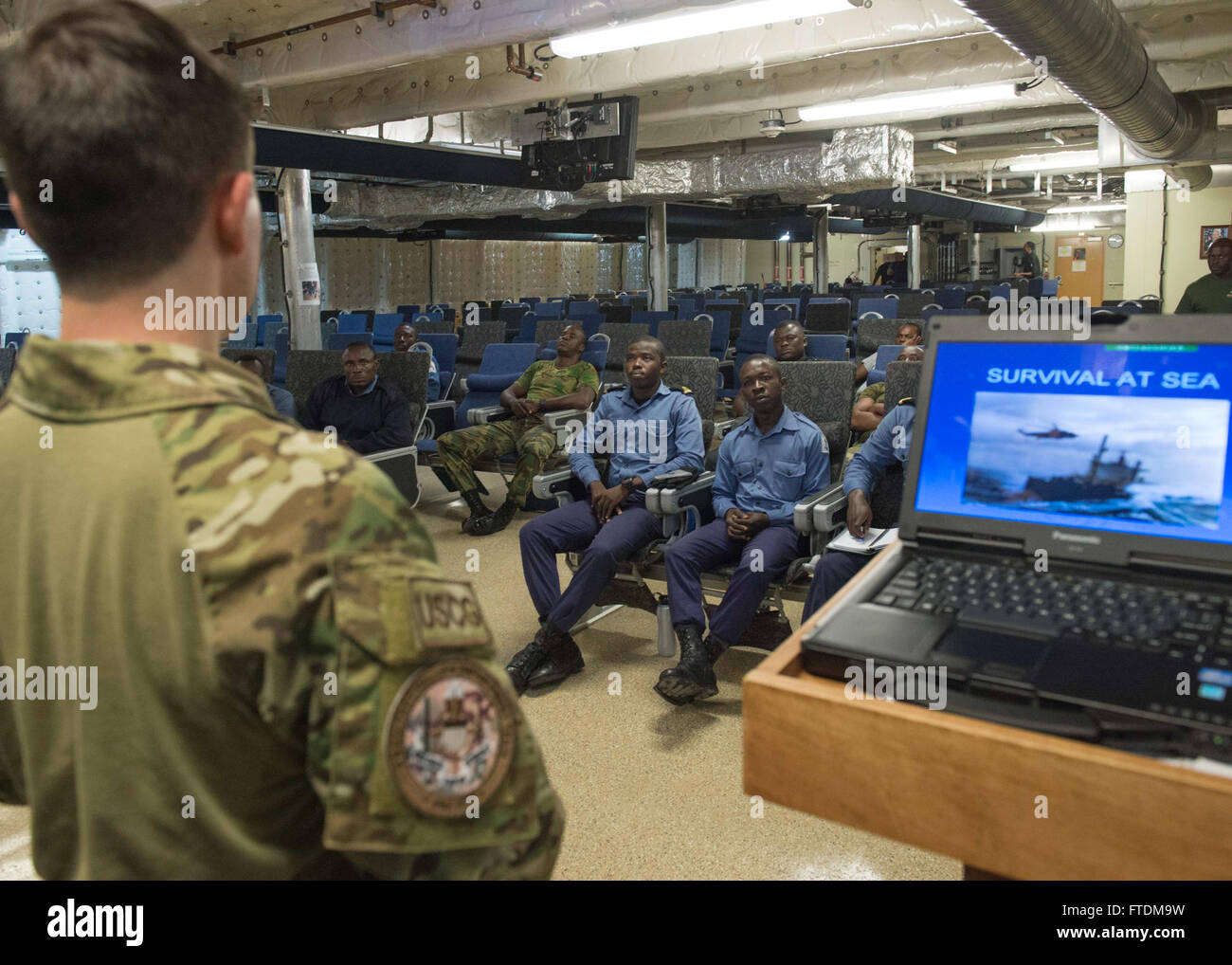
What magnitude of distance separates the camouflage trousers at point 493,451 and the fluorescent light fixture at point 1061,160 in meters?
11.4

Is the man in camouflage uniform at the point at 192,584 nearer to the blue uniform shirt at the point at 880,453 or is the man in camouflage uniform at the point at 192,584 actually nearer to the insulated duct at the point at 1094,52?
the blue uniform shirt at the point at 880,453

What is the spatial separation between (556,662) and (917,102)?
7.08 m

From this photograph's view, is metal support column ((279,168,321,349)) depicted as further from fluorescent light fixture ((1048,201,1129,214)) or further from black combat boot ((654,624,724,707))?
fluorescent light fixture ((1048,201,1129,214))

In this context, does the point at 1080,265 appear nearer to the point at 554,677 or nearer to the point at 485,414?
the point at 485,414

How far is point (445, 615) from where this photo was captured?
1.74ft

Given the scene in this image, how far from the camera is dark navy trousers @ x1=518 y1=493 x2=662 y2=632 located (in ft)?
9.96

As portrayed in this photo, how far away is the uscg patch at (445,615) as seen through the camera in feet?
1.70

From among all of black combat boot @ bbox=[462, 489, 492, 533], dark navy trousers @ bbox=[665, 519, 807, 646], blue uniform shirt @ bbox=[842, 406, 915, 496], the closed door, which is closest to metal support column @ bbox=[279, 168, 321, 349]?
black combat boot @ bbox=[462, 489, 492, 533]

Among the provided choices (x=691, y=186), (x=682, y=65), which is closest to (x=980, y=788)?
(x=682, y=65)

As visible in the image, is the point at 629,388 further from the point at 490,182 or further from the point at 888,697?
the point at 490,182

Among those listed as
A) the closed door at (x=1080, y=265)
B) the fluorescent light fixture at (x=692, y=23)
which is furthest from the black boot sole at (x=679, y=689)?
the closed door at (x=1080, y=265)

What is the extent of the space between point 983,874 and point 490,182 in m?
10.4

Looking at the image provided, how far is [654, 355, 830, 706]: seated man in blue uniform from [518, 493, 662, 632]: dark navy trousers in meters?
0.22

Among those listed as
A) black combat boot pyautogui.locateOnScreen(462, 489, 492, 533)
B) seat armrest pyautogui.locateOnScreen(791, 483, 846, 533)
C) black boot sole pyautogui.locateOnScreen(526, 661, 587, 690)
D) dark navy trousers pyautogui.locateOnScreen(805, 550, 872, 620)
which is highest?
seat armrest pyautogui.locateOnScreen(791, 483, 846, 533)
